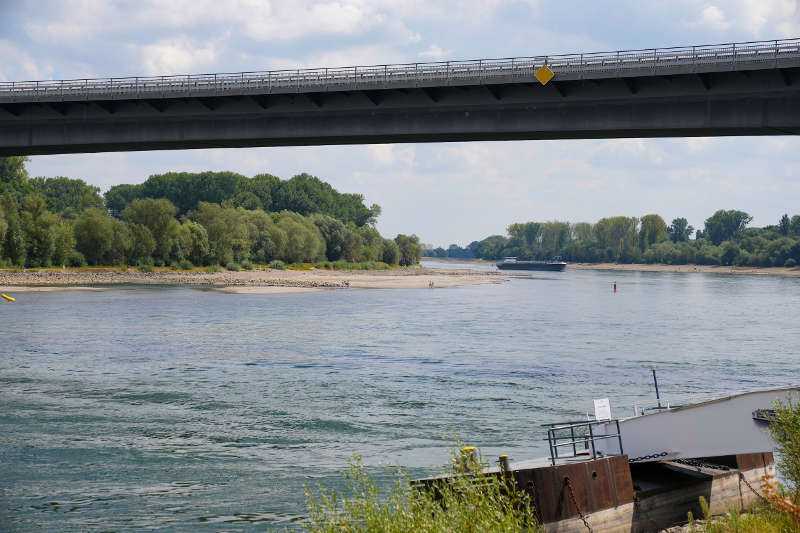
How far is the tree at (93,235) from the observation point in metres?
107

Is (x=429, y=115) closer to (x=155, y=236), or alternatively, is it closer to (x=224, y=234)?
(x=155, y=236)

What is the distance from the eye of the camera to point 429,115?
35.3 meters

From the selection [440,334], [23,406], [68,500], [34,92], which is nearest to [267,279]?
[440,334]

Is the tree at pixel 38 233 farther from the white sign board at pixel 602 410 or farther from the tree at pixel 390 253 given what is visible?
the tree at pixel 390 253

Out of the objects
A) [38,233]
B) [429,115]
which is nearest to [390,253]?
[38,233]

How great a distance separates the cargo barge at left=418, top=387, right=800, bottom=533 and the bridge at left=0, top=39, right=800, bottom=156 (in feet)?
54.4

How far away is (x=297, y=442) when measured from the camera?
23.4m

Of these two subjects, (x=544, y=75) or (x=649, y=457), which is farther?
(x=544, y=75)

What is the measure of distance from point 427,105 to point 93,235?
86.3 metres

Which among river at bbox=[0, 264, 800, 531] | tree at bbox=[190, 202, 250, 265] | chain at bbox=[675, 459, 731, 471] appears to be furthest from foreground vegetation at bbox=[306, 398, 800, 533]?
tree at bbox=[190, 202, 250, 265]

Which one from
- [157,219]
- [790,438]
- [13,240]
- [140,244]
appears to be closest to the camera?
[790,438]

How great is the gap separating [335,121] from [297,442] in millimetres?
18042

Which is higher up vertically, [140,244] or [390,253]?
[140,244]

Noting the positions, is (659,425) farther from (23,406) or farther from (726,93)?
(23,406)
